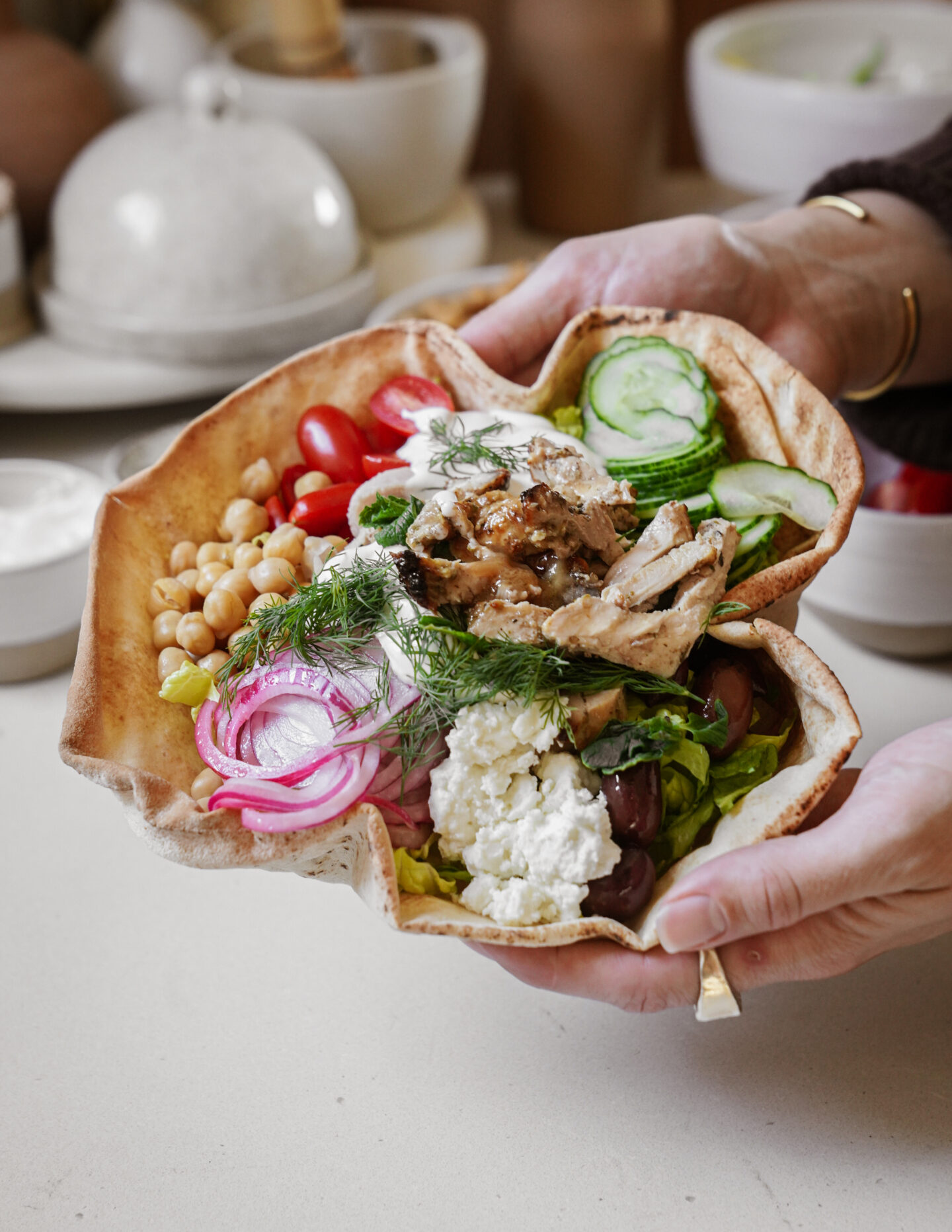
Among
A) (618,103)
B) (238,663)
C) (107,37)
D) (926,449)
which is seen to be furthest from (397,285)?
(238,663)

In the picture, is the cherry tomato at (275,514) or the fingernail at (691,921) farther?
the cherry tomato at (275,514)

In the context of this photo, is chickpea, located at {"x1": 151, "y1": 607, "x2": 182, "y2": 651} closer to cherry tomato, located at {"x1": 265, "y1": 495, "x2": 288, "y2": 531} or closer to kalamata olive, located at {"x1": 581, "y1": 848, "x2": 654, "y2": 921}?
cherry tomato, located at {"x1": 265, "y1": 495, "x2": 288, "y2": 531}

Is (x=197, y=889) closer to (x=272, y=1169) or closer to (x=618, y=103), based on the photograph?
(x=272, y=1169)

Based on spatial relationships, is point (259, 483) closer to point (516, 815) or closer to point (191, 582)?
point (191, 582)

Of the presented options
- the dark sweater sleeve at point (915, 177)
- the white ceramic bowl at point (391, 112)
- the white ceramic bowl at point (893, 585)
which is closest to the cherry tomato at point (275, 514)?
the white ceramic bowl at point (893, 585)

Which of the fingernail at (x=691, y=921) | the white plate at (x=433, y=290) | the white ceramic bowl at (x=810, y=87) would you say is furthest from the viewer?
the white ceramic bowl at (x=810, y=87)

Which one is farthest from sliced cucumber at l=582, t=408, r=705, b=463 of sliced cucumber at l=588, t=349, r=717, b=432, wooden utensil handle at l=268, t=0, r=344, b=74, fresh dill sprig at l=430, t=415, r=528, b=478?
wooden utensil handle at l=268, t=0, r=344, b=74

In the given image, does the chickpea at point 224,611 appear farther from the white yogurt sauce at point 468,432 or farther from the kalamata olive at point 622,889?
the kalamata olive at point 622,889
